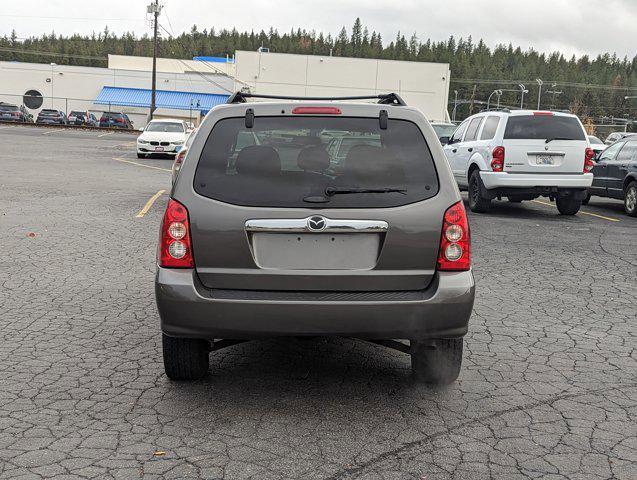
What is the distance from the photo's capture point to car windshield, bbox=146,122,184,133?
29.0m

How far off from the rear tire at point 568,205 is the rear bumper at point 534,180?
2.82 ft

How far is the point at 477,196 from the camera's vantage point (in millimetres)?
14297

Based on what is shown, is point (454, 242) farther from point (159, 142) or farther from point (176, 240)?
point (159, 142)

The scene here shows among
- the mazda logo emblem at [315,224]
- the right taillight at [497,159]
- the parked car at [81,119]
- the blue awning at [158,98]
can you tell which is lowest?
the parked car at [81,119]

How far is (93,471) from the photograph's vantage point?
11.4 ft

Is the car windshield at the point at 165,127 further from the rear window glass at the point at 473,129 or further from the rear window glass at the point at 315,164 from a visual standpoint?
the rear window glass at the point at 315,164

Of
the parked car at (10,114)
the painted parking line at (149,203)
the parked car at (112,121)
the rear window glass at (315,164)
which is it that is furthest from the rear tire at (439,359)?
the parked car at (112,121)

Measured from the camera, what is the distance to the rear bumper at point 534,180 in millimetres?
13547

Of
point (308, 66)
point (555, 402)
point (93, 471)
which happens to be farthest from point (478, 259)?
point (308, 66)

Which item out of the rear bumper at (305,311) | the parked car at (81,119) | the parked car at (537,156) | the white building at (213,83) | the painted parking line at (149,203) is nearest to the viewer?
the rear bumper at (305,311)

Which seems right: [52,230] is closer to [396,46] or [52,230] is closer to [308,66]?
[308,66]

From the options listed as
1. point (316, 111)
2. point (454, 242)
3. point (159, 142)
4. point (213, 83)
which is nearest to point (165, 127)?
point (159, 142)

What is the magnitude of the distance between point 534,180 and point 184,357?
10171 mm

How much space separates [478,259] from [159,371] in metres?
5.40
